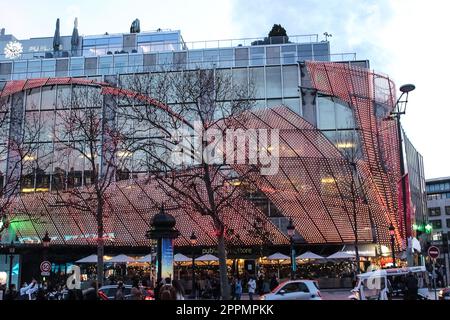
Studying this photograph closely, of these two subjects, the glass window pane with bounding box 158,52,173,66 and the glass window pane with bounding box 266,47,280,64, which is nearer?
the glass window pane with bounding box 266,47,280,64

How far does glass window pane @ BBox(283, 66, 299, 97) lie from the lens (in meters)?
51.6

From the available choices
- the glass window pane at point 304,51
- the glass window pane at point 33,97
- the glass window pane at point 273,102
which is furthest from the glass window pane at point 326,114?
the glass window pane at point 33,97

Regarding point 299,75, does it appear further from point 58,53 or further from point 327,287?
point 58,53

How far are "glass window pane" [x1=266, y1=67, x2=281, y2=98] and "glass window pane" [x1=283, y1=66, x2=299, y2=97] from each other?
2.04ft

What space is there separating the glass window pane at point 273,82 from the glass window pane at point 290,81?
62 cm

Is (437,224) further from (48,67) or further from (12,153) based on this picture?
(12,153)

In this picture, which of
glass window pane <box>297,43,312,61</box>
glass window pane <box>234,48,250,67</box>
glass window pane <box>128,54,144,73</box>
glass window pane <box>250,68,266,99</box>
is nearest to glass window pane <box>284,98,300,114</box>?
glass window pane <box>250,68,266,99</box>

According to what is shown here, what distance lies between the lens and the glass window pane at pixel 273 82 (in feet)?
170

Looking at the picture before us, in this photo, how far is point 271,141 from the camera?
1646 inches

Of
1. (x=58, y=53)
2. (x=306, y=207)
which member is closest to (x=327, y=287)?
(x=306, y=207)

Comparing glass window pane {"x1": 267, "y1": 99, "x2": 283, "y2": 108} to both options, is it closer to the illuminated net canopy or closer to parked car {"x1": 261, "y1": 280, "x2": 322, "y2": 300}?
the illuminated net canopy

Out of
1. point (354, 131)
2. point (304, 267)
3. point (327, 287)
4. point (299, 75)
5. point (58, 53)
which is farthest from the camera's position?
point (58, 53)

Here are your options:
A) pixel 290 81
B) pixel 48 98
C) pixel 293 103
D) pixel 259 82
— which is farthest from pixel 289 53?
pixel 48 98
